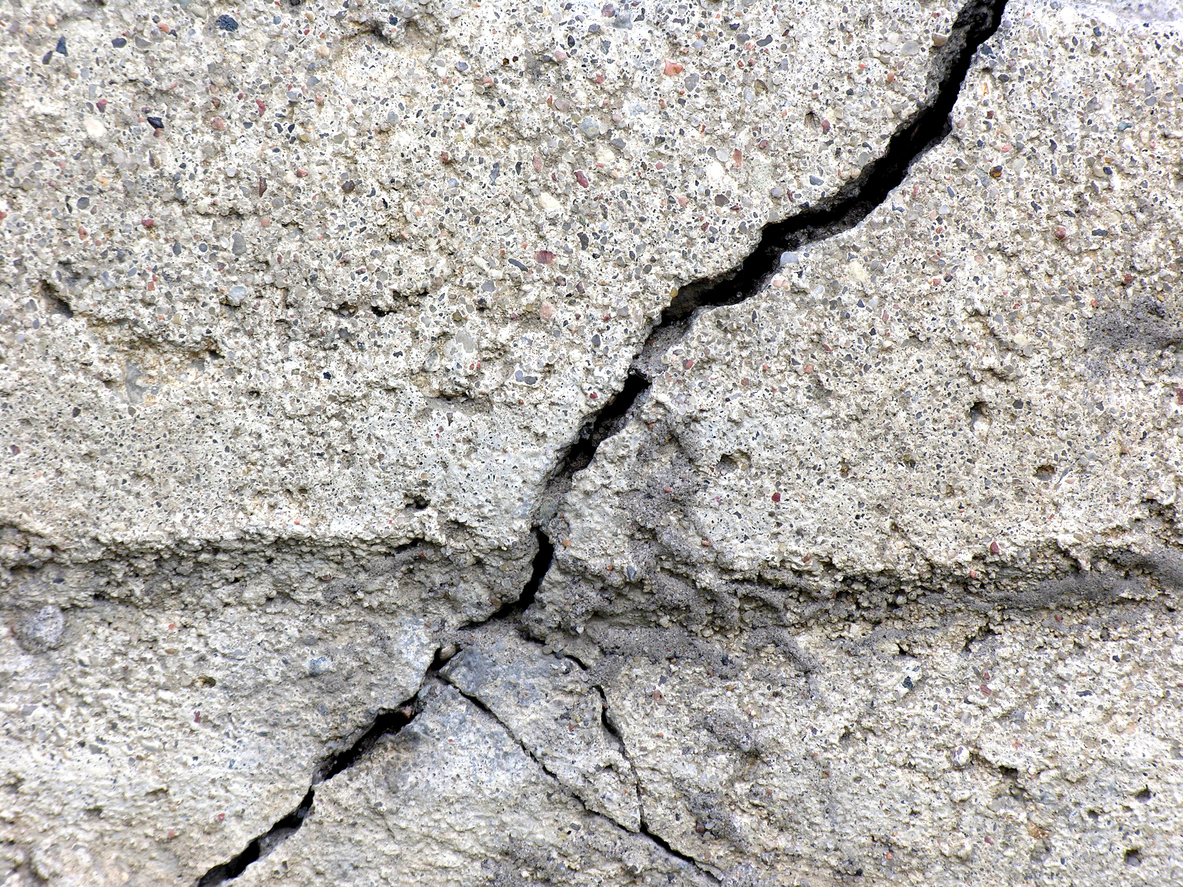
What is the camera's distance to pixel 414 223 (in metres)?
1.04

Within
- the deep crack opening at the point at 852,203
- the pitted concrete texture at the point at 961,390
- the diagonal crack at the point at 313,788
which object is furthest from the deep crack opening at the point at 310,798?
the deep crack opening at the point at 852,203

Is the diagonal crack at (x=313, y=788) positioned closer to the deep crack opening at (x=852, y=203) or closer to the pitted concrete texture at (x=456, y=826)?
the pitted concrete texture at (x=456, y=826)

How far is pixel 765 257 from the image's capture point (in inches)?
42.8

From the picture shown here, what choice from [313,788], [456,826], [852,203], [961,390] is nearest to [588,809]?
[456,826]

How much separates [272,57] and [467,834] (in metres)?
1.13

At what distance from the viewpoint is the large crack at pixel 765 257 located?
106cm

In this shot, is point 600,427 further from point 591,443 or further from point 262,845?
point 262,845

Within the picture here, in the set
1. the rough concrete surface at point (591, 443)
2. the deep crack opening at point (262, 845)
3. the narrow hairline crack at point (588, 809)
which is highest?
the rough concrete surface at point (591, 443)

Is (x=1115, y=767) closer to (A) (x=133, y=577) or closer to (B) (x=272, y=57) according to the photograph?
(A) (x=133, y=577)

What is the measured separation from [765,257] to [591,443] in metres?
0.37

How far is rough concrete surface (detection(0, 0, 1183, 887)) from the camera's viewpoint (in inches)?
40.1

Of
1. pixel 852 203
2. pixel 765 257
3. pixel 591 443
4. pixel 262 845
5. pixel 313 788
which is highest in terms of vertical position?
pixel 852 203

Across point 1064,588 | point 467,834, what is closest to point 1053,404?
point 1064,588

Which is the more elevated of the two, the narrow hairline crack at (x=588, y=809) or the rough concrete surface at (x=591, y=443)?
the rough concrete surface at (x=591, y=443)
